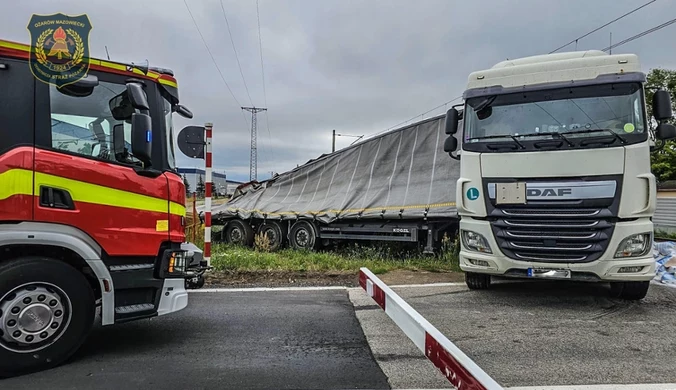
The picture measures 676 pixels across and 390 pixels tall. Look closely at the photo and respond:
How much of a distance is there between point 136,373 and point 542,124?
17.2 ft

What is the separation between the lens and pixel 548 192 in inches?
219

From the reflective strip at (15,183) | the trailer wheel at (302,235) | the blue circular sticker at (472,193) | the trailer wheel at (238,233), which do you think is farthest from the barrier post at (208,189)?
the blue circular sticker at (472,193)

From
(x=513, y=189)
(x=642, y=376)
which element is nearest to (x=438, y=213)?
(x=513, y=189)

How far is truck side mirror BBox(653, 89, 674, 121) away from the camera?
559 centimetres

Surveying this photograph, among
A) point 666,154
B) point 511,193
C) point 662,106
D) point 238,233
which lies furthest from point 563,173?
point 666,154

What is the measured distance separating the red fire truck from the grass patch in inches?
157

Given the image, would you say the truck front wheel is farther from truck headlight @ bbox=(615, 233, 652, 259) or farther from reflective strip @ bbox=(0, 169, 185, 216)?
reflective strip @ bbox=(0, 169, 185, 216)

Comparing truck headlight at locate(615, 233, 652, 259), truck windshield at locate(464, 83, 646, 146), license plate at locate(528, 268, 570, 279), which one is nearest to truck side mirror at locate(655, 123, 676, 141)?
truck windshield at locate(464, 83, 646, 146)

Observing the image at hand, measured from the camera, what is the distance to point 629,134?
17.7 ft

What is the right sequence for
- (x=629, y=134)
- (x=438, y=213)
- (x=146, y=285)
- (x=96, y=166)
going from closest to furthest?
(x=96, y=166), (x=146, y=285), (x=629, y=134), (x=438, y=213)

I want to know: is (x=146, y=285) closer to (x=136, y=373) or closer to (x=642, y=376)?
(x=136, y=373)

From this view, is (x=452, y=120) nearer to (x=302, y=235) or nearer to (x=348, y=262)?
(x=348, y=262)

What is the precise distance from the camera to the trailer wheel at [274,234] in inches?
435

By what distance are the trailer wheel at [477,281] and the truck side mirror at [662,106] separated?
9.81 ft
